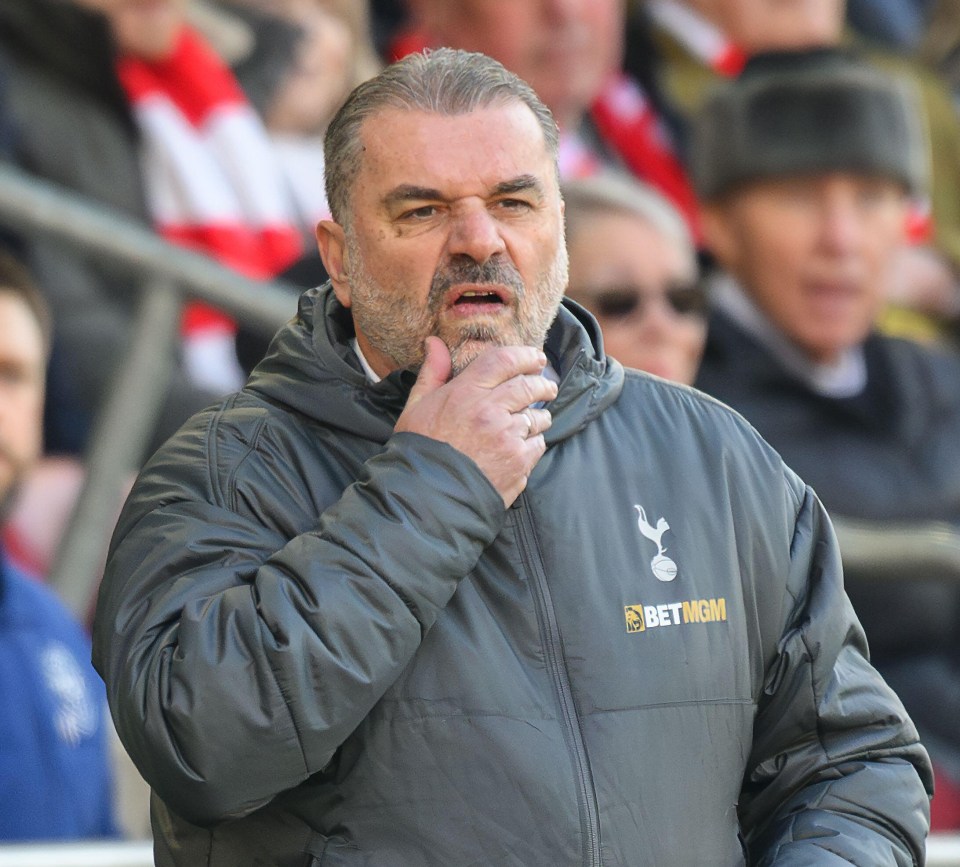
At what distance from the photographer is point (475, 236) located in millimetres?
1969

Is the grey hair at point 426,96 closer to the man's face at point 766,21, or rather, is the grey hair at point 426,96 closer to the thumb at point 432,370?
the thumb at point 432,370

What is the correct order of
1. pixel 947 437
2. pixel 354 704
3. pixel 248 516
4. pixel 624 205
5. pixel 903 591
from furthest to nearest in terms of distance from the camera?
pixel 947 437
pixel 903 591
pixel 624 205
pixel 248 516
pixel 354 704

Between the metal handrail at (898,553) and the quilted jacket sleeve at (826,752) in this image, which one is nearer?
the quilted jacket sleeve at (826,752)

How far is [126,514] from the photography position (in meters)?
1.97

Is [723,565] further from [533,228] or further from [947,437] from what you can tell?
[947,437]

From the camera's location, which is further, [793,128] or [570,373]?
[793,128]

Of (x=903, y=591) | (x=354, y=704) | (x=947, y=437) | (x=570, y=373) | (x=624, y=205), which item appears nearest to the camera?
(x=354, y=704)

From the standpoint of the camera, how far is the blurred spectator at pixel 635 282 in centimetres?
406

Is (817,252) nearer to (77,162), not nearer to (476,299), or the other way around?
(77,162)

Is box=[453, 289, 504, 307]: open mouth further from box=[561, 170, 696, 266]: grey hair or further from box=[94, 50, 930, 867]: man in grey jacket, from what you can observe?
box=[561, 170, 696, 266]: grey hair

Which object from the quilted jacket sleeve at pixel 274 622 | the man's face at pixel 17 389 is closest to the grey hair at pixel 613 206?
the man's face at pixel 17 389

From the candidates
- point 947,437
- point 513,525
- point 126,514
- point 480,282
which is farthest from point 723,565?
point 947,437

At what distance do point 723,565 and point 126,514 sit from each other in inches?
25.6

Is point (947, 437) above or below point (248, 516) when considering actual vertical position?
below
